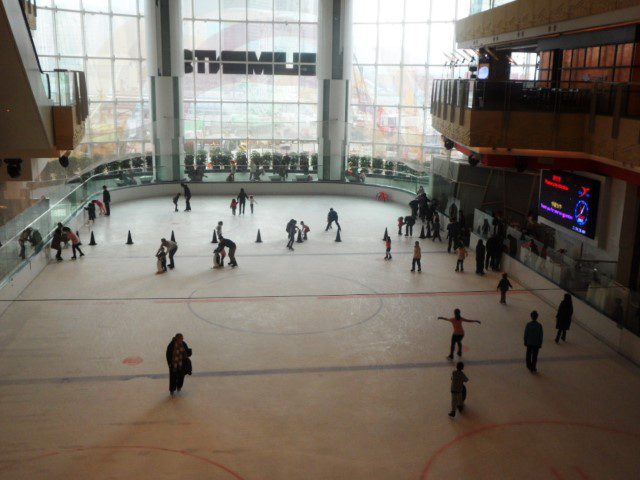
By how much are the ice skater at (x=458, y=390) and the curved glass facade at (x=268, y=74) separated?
26916mm

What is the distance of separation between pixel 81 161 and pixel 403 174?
52.5 feet

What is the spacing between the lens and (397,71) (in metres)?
39.4

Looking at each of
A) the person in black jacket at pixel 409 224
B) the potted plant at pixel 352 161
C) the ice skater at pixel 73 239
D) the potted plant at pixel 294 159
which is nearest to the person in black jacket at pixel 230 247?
the ice skater at pixel 73 239

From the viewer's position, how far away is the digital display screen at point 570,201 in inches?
670

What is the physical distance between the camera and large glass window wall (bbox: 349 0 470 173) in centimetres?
3812

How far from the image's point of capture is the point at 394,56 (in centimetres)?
3922

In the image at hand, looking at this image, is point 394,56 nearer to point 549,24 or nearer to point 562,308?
point 549,24

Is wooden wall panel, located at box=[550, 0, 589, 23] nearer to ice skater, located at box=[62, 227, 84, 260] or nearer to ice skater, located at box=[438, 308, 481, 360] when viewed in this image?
ice skater, located at box=[438, 308, 481, 360]

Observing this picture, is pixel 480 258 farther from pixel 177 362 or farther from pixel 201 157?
pixel 201 157

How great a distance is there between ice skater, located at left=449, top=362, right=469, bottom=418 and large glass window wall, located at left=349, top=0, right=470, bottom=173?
89.0 feet

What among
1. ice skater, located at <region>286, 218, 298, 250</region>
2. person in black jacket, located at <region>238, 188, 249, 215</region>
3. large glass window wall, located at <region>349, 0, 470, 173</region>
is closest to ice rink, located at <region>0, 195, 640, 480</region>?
ice skater, located at <region>286, 218, 298, 250</region>

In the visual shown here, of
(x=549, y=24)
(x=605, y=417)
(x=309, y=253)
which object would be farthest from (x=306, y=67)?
(x=605, y=417)

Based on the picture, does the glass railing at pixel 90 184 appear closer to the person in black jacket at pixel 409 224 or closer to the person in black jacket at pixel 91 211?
the person in black jacket at pixel 91 211

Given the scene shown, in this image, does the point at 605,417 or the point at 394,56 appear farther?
the point at 394,56
